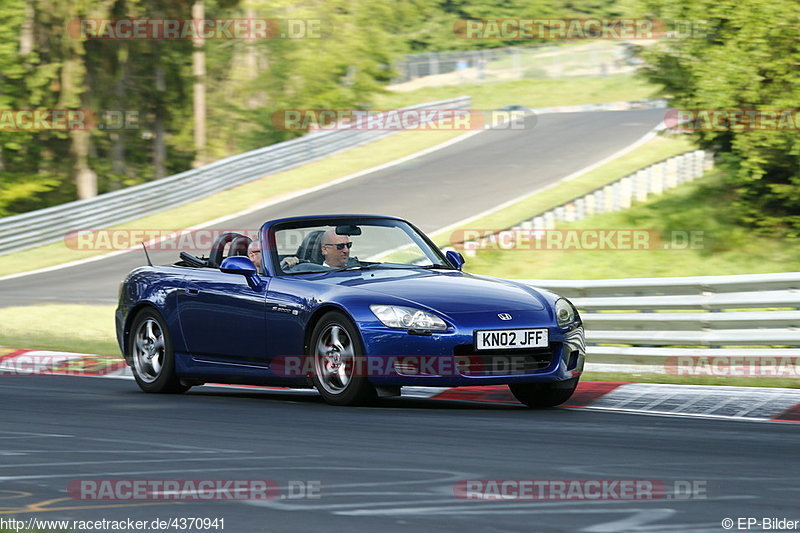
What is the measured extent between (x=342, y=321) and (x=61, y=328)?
34.8 feet

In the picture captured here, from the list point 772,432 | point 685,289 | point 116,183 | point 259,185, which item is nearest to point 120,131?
point 116,183

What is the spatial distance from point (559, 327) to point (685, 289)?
2.80 meters

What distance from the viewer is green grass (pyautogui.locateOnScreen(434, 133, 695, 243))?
2653cm

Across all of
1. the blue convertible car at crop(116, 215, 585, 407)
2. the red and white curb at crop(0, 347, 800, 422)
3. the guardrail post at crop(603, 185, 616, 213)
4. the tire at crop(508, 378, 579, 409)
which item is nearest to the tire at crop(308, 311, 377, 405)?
the blue convertible car at crop(116, 215, 585, 407)

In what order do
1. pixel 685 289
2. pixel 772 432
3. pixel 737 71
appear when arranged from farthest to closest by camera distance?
pixel 737 71 → pixel 685 289 → pixel 772 432

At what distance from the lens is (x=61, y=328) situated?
729 inches

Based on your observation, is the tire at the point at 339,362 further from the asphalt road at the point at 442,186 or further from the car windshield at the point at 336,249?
the asphalt road at the point at 442,186

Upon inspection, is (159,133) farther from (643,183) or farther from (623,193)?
(623,193)

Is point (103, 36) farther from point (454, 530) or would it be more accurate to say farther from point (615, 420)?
point (454, 530)

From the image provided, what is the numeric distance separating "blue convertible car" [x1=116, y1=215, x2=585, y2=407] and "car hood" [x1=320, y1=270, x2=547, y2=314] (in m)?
0.01

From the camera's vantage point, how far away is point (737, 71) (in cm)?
2153

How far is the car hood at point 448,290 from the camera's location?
880cm

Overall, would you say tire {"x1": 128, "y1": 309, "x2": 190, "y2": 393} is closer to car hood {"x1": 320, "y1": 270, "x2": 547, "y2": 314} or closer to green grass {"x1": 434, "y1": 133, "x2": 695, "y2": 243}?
car hood {"x1": 320, "y1": 270, "x2": 547, "y2": 314}

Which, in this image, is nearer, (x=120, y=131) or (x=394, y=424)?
(x=394, y=424)
